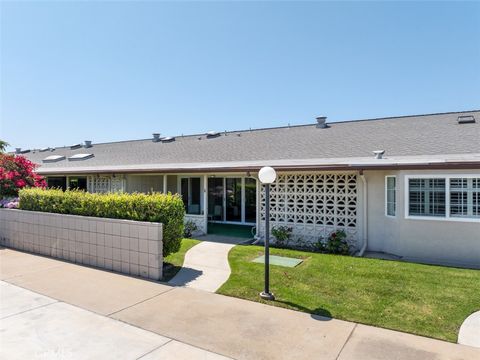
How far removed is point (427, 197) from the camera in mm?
8680

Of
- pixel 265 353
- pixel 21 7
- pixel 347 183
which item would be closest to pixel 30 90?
pixel 21 7

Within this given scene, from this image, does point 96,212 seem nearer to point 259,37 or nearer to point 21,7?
point 21,7

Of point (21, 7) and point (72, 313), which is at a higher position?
point (21, 7)

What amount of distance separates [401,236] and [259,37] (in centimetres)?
948

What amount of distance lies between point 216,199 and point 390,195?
8162mm

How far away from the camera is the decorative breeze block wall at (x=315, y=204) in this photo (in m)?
10.1

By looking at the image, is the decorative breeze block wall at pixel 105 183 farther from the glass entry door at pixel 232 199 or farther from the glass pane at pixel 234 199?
the glass pane at pixel 234 199

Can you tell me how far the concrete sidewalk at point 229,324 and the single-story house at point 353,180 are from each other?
5.16 meters

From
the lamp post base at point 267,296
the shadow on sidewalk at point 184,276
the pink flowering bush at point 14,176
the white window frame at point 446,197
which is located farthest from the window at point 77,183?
the white window frame at point 446,197

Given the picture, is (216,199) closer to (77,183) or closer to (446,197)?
(77,183)

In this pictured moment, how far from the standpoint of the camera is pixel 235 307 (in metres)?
5.41

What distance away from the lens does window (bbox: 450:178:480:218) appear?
818 cm

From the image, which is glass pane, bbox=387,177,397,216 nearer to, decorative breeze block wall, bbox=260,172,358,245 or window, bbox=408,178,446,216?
window, bbox=408,178,446,216

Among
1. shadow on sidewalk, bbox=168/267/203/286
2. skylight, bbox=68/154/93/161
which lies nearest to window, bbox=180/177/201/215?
skylight, bbox=68/154/93/161
